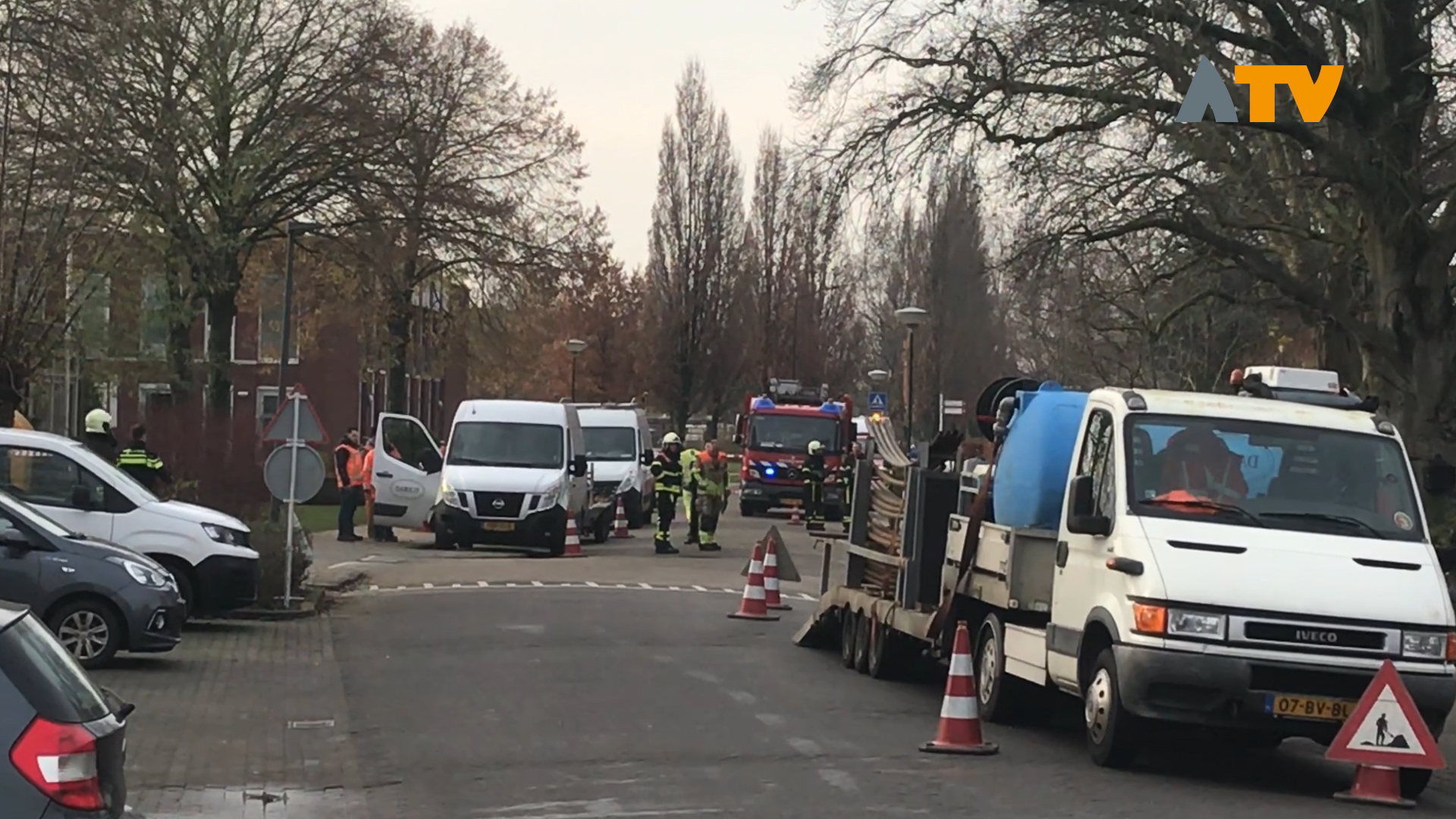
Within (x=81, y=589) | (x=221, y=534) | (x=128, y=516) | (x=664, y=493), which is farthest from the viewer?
(x=664, y=493)

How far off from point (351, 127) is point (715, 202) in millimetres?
31970

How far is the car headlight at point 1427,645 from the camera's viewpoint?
10.7 m

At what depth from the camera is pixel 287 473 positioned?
20.7m

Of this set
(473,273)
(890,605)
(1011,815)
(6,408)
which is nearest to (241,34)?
(473,273)

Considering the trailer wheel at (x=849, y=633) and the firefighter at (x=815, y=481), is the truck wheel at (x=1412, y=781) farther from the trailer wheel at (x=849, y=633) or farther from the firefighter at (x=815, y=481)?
the firefighter at (x=815, y=481)

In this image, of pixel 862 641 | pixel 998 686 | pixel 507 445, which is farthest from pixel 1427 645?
pixel 507 445

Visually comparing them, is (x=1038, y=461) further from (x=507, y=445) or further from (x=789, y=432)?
(x=789, y=432)

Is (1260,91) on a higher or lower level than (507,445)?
higher

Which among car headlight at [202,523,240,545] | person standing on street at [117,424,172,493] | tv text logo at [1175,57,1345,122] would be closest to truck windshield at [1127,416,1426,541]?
car headlight at [202,523,240,545]

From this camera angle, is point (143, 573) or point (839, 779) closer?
point (839, 779)

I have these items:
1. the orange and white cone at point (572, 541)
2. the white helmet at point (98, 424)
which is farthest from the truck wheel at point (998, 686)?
the orange and white cone at point (572, 541)

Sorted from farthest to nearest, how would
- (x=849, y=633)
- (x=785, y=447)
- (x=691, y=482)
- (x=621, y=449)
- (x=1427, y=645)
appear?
(x=785, y=447), (x=621, y=449), (x=691, y=482), (x=849, y=633), (x=1427, y=645)

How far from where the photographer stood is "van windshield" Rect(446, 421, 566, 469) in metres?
32.5

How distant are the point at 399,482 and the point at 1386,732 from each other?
25588 millimetres
